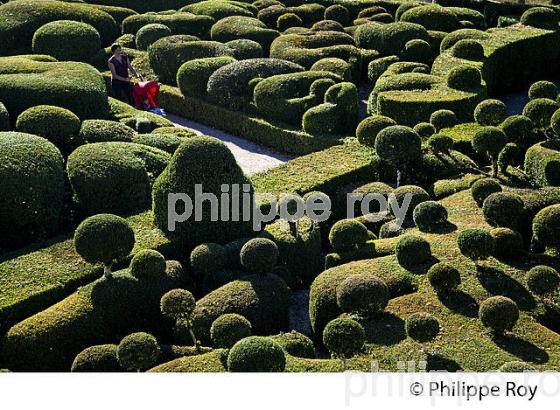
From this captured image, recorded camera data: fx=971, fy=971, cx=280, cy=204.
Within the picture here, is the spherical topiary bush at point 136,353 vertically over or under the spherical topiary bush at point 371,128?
under

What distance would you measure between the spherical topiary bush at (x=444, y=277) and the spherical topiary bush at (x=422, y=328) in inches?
60.7

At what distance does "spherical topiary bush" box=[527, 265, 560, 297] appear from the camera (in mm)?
16266

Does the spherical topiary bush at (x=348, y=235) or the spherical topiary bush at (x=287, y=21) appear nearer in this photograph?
the spherical topiary bush at (x=348, y=235)

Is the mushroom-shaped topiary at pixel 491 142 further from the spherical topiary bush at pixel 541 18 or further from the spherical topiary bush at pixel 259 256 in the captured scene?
the spherical topiary bush at pixel 541 18

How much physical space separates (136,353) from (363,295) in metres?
3.92

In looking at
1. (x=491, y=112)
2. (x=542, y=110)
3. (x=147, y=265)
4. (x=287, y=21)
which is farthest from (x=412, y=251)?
(x=287, y=21)

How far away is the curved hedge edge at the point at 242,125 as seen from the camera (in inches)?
1016

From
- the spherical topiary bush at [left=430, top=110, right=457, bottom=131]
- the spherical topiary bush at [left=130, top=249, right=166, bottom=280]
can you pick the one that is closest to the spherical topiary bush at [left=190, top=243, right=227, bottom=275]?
the spherical topiary bush at [left=130, top=249, right=166, bottom=280]

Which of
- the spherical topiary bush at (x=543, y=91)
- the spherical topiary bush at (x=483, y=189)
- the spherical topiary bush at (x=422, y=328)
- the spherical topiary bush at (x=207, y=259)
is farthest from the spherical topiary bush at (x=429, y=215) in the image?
the spherical topiary bush at (x=543, y=91)

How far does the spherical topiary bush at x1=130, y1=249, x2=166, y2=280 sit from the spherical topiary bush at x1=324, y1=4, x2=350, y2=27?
18.9m

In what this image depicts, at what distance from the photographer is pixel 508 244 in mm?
17984

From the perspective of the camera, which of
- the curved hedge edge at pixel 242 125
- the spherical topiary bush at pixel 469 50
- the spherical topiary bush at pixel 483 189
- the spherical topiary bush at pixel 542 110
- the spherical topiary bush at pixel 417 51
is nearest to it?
the spherical topiary bush at pixel 483 189

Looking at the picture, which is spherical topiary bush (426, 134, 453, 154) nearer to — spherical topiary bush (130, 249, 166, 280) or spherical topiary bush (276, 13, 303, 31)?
A: spherical topiary bush (130, 249, 166, 280)

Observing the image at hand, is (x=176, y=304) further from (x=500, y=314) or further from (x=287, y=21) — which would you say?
(x=287, y=21)
